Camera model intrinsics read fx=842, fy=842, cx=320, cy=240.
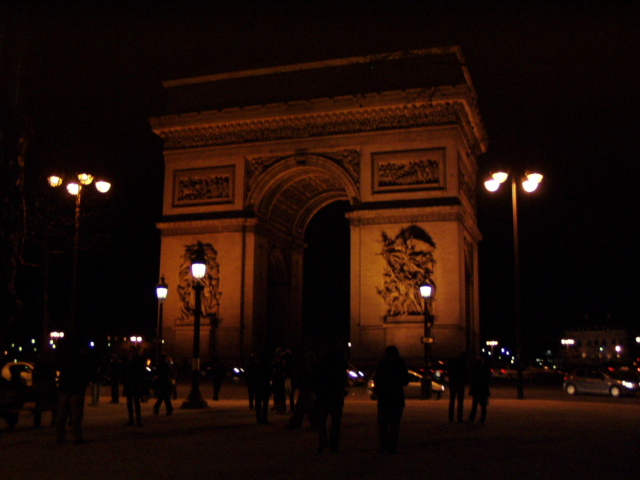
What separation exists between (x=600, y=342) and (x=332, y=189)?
371 ft

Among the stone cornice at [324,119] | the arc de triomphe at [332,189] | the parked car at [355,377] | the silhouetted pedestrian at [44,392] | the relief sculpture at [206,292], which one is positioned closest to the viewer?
the silhouetted pedestrian at [44,392]

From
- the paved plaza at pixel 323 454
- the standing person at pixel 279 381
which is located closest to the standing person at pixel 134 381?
the paved plaza at pixel 323 454

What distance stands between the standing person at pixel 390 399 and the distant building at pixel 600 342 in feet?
419

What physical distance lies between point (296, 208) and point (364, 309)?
9465mm

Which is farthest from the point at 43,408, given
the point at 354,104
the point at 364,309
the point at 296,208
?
the point at 296,208

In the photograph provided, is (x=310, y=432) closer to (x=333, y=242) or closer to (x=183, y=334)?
(x=183, y=334)

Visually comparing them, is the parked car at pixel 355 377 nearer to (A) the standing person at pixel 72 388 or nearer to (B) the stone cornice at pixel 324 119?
(B) the stone cornice at pixel 324 119

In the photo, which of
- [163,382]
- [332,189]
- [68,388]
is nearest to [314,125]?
[332,189]

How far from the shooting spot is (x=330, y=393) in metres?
11.3

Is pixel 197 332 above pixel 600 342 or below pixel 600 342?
below

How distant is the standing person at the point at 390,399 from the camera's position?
440 inches

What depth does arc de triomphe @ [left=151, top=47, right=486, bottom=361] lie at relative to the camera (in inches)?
1404

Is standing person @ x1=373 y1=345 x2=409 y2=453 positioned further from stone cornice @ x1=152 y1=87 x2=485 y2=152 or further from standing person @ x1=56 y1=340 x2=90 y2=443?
stone cornice @ x1=152 y1=87 x2=485 y2=152

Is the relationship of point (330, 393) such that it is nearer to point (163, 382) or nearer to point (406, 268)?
point (163, 382)
